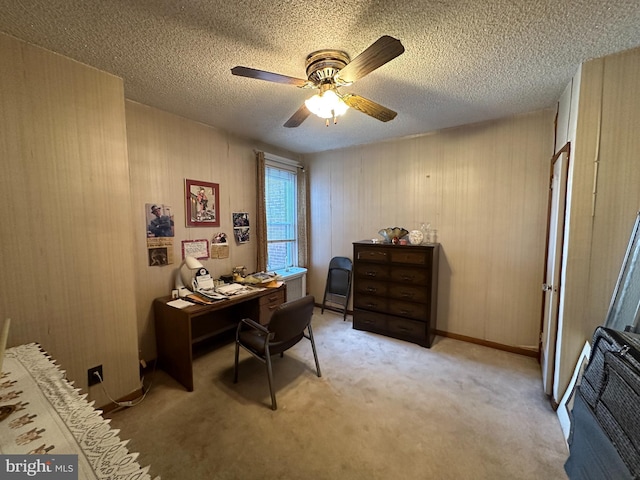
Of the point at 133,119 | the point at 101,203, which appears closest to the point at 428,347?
the point at 101,203

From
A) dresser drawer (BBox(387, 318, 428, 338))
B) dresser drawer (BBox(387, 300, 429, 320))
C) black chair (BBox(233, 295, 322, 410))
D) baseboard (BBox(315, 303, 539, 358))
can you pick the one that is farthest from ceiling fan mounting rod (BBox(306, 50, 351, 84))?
baseboard (BBox(315, 303, 539, 358))

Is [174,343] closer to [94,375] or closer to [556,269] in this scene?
[94,375]

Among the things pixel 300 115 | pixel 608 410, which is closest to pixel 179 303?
pixel 300 115

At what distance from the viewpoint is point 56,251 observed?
1.61 m

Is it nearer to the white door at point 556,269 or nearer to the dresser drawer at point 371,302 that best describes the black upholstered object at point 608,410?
the white door at point 556,269

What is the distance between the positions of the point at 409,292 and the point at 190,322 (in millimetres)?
2244

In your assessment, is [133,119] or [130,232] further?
[133,119]

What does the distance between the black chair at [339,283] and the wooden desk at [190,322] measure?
Answer: 3.60 ft

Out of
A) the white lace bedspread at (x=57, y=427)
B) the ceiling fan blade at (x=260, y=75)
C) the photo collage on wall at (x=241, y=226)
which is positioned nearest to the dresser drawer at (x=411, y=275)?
the photo collage on wall at (x=241, y=226)

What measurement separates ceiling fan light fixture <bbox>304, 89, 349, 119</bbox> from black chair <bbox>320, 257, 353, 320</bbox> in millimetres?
2415

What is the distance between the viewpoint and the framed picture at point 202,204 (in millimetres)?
2682

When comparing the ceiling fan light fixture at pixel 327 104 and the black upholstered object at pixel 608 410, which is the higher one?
the ceiling fan light fixture at pixel 327 104

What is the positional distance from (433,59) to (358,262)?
7.08 ft

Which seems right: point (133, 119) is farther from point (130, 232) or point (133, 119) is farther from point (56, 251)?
point (56, 251)
